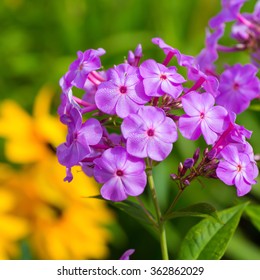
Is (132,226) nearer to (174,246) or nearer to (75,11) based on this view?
(174,246)

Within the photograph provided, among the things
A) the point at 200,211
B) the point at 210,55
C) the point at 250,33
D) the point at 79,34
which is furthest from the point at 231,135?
the point at 79,34

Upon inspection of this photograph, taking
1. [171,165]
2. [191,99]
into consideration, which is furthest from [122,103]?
[171,165]

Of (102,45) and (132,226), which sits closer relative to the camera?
(132,226)

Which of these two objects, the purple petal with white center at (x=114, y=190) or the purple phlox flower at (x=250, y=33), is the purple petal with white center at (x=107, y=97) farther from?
the purple phlox flower at (x=250, y=33)

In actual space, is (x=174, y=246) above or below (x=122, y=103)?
below

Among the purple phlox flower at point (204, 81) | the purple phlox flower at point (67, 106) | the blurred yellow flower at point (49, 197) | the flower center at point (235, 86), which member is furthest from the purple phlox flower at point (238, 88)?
the blurred yellow flower at point (49, 197)

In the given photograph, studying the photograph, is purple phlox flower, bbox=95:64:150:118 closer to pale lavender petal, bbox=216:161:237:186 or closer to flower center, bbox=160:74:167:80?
flower center, bbox=160:74:167:80
